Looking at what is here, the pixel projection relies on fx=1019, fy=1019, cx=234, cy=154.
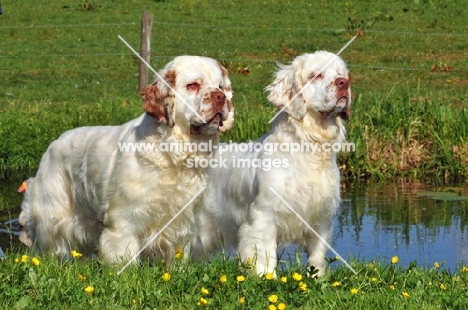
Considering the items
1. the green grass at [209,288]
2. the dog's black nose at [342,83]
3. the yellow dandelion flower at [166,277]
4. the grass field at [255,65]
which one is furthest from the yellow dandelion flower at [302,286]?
the grass field at [255,65]

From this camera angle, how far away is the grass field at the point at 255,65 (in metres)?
11.3

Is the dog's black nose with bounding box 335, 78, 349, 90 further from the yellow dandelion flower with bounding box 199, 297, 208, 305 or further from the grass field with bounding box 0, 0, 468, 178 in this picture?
the grass field with bounding box 0, 0, 468, 178

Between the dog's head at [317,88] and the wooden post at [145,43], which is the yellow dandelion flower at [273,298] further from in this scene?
the wooden post at [145,43]

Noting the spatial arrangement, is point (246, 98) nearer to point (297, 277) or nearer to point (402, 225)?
point (402, 225)

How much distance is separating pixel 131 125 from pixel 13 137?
5.20 meters

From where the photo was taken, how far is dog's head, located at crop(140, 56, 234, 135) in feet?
21.4

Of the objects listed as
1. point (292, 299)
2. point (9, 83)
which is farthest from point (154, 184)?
point (9, 83)

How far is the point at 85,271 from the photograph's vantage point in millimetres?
6176

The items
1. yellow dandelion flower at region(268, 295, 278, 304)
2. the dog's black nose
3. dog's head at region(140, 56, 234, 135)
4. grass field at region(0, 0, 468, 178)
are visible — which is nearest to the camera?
yellow dandelion flower at region(268, 295, 278, 304)

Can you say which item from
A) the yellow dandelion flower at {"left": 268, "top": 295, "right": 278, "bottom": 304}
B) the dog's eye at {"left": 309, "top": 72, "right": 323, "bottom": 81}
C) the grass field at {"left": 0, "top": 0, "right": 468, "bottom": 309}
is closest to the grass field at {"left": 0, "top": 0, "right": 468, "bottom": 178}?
the grass field at {"left": 0, "top": 0, "right": 468, "bottom": 309}

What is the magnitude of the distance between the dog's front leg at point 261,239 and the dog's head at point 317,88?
0.73 metres

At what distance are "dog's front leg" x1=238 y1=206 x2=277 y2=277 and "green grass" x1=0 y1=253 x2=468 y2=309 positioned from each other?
572 millimetres

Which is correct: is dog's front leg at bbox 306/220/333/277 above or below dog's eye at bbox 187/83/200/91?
below

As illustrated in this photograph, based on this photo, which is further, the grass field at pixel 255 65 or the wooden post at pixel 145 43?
the wooden post at pixel 145 43
